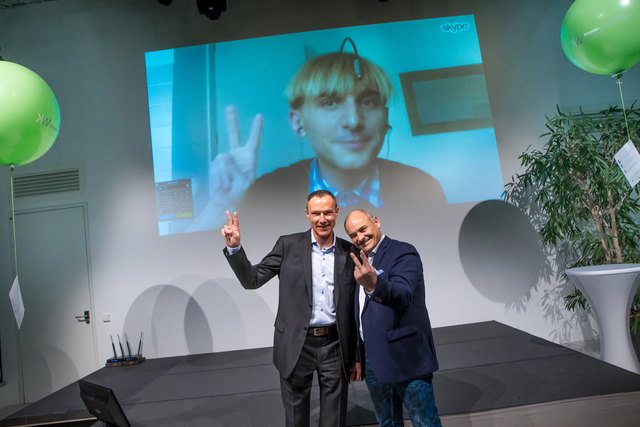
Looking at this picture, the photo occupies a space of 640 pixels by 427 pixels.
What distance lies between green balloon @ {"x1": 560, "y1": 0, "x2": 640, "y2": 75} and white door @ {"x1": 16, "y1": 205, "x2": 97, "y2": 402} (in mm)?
4792

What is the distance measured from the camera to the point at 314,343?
1.93 m

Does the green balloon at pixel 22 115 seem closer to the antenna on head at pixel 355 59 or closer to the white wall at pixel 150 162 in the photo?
the white wall at pixel 150 162

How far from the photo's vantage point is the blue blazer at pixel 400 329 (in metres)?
1.74

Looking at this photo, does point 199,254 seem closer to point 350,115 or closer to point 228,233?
point 350,115

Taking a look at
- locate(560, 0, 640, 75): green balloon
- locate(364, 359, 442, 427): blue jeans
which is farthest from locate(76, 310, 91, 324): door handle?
locate(560, 0, 640, 75): green balloon

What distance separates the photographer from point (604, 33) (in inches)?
101

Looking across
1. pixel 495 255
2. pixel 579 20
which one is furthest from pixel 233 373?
pixel 579 20

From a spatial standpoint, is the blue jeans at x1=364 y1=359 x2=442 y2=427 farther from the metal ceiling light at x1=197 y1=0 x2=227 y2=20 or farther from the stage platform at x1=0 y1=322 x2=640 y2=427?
the metal ceiling light at x1=197 y1=0 x2=227 y2=20

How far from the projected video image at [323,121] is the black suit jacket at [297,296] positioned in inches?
99.1

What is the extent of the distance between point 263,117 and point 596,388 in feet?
12.3

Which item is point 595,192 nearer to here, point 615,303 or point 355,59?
point 615,303

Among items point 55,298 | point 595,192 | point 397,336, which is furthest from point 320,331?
point 55,298

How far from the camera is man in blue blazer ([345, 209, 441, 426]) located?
5.71 feet

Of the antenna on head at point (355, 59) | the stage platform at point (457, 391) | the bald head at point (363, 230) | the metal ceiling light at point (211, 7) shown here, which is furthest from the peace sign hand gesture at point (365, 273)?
the metal ceiling light at point (211, 7)
